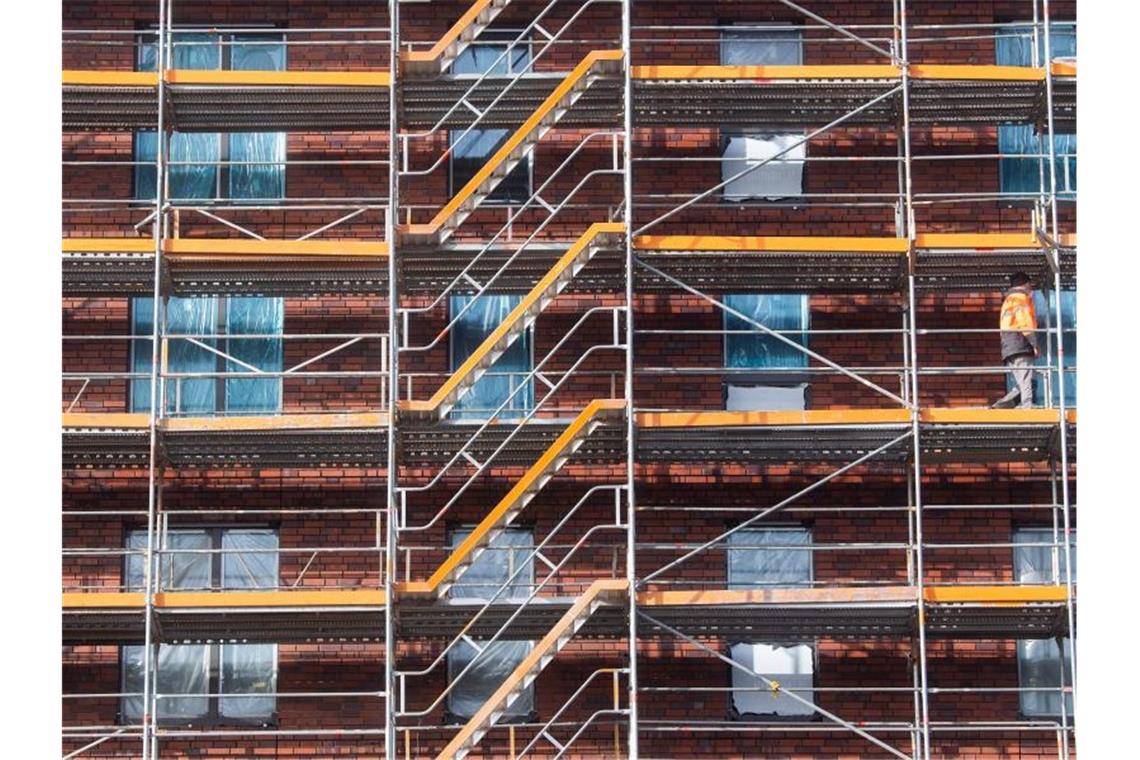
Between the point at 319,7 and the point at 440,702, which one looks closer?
the point at 440,702

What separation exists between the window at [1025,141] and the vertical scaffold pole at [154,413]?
297 inches

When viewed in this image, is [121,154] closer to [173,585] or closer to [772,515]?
[173,585]

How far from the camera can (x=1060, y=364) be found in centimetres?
2408

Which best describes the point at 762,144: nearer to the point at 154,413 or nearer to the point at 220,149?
the point at 220,149

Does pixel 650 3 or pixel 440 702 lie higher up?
pixel 650 3

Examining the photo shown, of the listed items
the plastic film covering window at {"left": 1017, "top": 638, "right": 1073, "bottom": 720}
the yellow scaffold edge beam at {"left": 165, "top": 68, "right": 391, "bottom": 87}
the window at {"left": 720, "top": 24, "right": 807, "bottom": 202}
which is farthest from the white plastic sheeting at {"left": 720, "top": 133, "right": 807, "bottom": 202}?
the plastic film covering window at {"left": 1017, "top": 638, "right": 1073, "bottom": 720}

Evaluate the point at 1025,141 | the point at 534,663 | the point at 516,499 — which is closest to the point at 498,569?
the point at 516,499

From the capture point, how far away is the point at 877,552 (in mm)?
25125

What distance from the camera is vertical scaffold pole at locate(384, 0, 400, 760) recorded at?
23422mm

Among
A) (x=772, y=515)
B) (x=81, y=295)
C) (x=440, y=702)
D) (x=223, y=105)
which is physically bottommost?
(x=440, y=702)

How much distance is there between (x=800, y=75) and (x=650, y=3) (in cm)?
204

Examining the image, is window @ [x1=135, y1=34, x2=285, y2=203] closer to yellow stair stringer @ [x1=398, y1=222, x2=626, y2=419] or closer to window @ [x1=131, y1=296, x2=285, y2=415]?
window @ [x1=131, y1=296, x2=285, y2=415]

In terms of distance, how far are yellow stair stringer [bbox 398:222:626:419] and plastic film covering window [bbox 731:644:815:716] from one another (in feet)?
11.2

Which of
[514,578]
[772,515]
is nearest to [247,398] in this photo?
[514,578]
